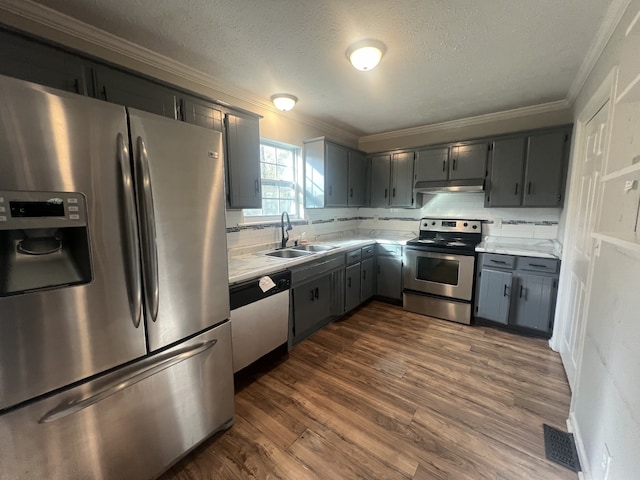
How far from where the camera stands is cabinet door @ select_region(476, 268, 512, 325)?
2.88 metres

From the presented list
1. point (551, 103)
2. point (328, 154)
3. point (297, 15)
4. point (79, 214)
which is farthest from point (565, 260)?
point (79, 214)

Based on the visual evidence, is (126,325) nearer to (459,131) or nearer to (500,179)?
(500,179)

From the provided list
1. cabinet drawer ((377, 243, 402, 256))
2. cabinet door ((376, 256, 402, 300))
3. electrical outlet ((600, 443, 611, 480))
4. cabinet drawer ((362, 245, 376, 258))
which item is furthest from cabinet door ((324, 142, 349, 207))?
electrical outlet ((600, 443, 611, 480))

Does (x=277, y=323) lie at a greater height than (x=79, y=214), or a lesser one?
lesser

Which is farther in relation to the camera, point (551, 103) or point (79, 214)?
point (551, 103)

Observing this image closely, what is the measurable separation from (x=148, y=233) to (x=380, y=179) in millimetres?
3430

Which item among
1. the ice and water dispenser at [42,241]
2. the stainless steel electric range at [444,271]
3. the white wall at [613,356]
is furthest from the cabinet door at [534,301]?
the ice and water dispenser at [42,241]

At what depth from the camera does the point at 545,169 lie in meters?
2.88

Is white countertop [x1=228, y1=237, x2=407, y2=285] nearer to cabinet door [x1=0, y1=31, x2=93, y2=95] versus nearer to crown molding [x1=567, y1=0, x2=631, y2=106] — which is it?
cabinet door [x1=0, y1=31, x2=93, y2=95]

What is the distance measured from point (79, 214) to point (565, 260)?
11.6 ft

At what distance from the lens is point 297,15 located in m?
1.59

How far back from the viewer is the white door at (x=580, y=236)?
1872 millimetres

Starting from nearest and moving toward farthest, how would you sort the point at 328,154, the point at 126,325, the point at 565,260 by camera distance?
1. the point at 126,325
2. the point at 565,260
3. the point at 328,154

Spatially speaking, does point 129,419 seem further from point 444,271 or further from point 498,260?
point 498,260
